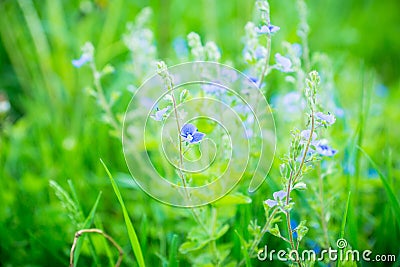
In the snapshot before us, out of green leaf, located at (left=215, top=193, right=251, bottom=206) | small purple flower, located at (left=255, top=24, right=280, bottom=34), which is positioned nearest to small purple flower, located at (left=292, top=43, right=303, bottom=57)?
small purple flower, located at (left=255, top=24, right=280, bottom=34)

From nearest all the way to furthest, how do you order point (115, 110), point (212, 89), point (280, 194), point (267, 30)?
1. point (280, 194)
2. point (267, 30)
3. point (212, 89)
4. point (115, 110)

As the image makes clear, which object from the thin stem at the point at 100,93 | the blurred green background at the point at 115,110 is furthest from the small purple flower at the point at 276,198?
the thin stem at the point at 100,93

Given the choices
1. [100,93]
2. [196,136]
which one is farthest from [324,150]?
[100,93]

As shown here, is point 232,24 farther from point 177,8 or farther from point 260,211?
point 260,211

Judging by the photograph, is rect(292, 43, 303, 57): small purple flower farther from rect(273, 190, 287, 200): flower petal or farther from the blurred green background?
rect(273, 190, 287, 200): flower petal

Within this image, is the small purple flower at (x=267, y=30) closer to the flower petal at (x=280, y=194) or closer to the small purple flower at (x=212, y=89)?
the small purple flower at (x=212, y=89)

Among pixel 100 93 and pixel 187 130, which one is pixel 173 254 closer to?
pixel 187 130

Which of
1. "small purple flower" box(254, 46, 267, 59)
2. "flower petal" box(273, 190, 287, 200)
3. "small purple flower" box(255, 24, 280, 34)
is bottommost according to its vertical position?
"flower petal" box(273, 190, 287, 200)

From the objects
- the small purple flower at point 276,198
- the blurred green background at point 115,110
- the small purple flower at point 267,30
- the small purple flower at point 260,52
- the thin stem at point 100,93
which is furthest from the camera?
the blurred green background at point 115,110

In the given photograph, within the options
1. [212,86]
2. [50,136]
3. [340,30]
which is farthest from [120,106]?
[340,30]
